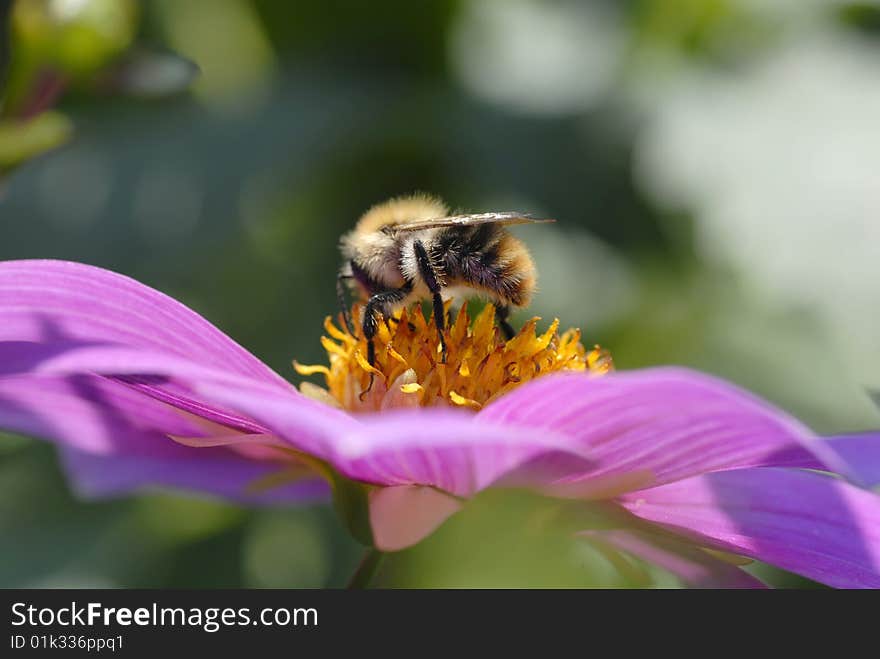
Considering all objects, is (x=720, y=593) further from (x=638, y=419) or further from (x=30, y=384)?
(x=30, y=384)

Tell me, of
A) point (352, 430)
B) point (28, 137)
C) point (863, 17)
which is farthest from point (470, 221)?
point (863, 17)

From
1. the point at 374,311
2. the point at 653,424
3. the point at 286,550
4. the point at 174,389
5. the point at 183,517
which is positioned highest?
the point at 183,517

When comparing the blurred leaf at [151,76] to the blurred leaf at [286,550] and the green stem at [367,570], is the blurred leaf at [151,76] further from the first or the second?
the blurred leaf at [286,550]

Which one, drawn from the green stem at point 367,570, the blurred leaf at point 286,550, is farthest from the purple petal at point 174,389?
the blurred leaf at point 286,550

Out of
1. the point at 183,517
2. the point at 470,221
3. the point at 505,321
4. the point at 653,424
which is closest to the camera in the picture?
the point at 653,424

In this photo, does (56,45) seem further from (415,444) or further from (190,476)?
(415,444)

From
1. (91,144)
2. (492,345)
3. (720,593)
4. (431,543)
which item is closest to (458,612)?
(431,543)

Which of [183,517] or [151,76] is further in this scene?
[183,517]

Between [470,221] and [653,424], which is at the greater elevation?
[470,221]
